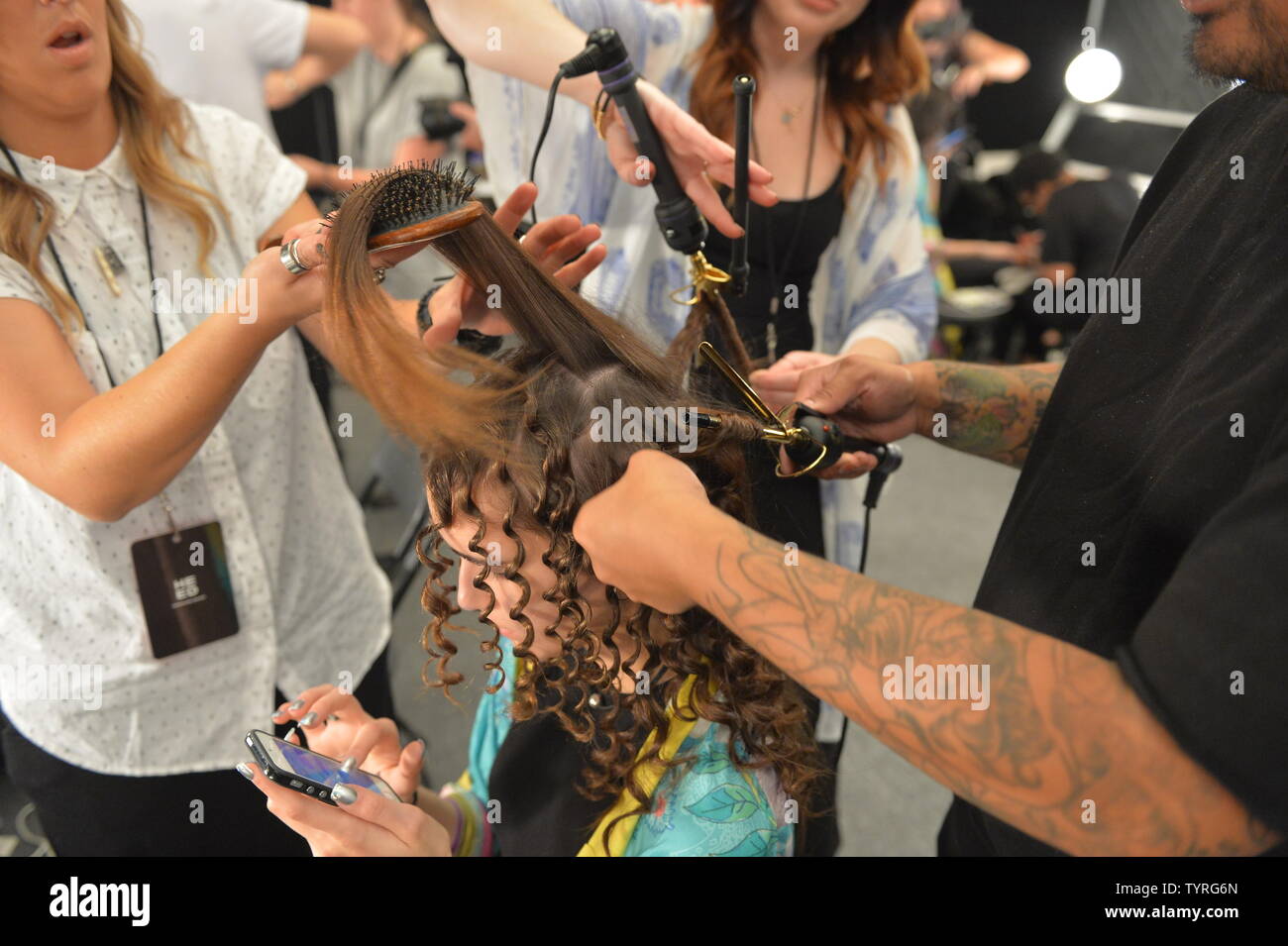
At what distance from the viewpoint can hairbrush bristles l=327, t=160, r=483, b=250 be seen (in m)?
0.74

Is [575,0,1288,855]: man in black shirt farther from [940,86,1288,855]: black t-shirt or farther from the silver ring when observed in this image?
the silver ring

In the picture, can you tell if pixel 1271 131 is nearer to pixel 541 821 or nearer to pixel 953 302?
pixel 541 821

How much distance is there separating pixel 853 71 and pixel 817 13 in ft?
0.51

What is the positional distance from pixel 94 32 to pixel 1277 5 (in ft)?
3.43

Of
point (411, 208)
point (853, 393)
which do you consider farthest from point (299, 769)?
point (853, 393)

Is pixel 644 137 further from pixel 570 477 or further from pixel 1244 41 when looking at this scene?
pixel 1244 41

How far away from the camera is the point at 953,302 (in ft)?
13.6

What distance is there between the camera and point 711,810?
3.03 feet

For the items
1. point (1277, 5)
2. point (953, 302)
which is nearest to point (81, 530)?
point (1277, 5)

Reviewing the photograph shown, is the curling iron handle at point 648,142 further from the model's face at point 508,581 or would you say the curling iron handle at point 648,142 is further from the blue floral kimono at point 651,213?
the model's face at point 508,581

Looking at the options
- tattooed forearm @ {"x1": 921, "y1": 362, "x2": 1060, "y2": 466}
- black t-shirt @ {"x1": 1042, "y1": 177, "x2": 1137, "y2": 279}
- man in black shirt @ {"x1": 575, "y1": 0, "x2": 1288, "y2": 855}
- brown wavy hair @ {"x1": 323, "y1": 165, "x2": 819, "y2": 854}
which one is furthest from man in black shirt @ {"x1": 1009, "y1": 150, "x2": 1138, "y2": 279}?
brown wavy hair @ {"x1": 323, "y1": 165, "x2": 819, "y2": 854}

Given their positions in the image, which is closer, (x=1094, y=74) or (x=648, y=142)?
(x=648, y=142)

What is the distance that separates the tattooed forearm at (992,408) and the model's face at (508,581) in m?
0.47
